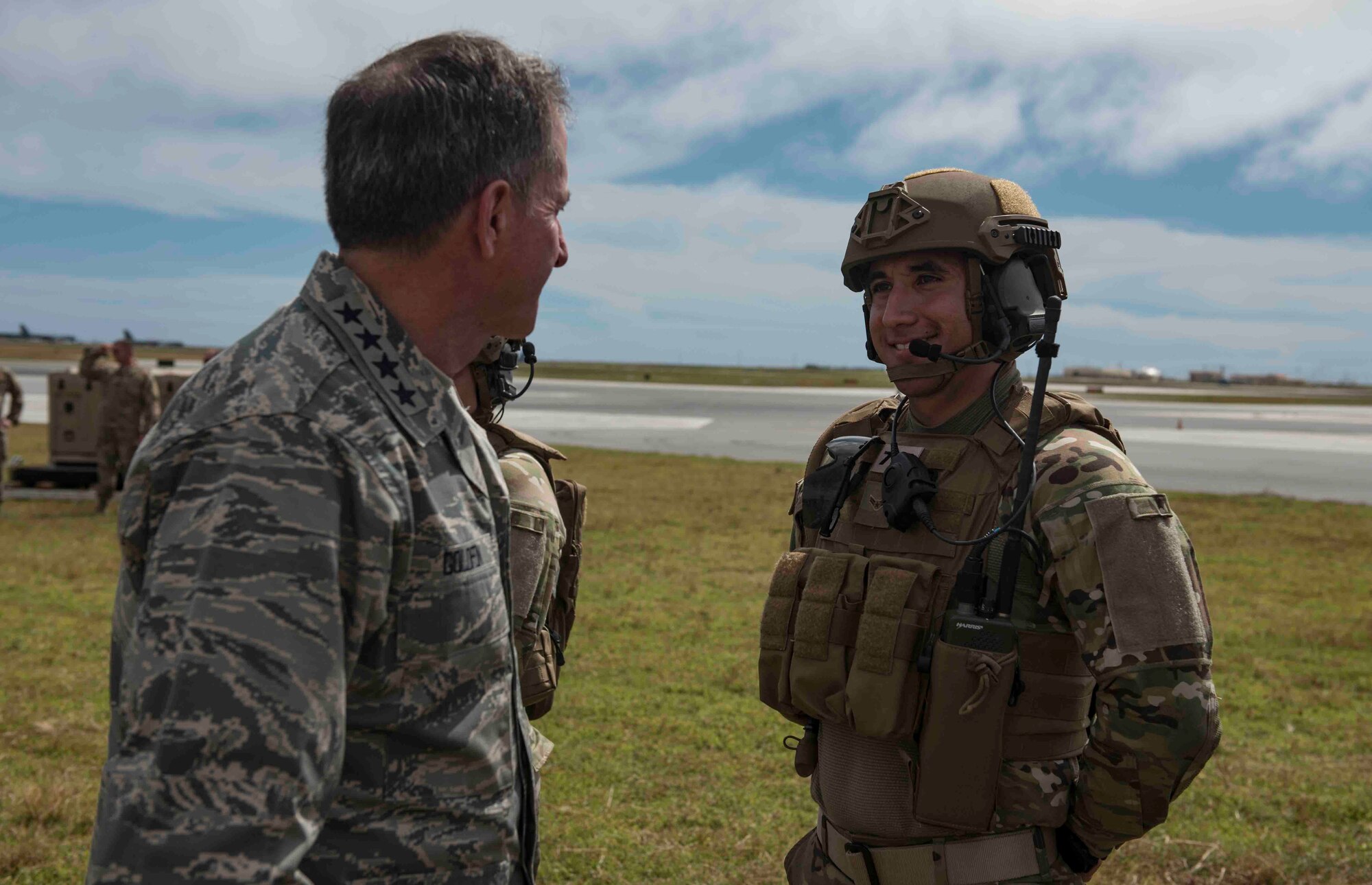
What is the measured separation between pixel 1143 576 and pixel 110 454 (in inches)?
597

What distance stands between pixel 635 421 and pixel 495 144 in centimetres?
3397

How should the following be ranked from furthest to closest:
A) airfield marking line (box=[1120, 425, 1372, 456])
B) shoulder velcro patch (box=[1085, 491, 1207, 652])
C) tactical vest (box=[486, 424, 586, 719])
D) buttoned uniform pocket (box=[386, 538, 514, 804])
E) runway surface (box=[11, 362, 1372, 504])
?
1. airfield marking line (box=[1120, 425, 1372, 456])
2. runway surface (box=[11, 362, 1372, 504])
3. tactical vest (box=[486, 424, 586, 719])
4. shoulder velcro patch (box=[1085, 491, 1207, 652])
5. buttoned uniform pocket (box=[386, 538, 514, 804])

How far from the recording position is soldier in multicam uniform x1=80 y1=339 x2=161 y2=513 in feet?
47.0

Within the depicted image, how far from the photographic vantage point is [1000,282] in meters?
2.72

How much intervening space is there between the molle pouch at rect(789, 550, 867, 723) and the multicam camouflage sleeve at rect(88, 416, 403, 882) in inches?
59.1

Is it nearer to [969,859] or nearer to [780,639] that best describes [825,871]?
[969,859]

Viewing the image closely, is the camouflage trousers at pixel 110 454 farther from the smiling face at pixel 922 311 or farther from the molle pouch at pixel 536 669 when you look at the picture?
the smiling face at pixel 922 311

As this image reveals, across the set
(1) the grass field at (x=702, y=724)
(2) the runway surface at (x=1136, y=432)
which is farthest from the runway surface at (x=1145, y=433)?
(1) the grass field at (x=702, y=724)

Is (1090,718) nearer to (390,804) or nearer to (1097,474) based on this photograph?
(1097,474)

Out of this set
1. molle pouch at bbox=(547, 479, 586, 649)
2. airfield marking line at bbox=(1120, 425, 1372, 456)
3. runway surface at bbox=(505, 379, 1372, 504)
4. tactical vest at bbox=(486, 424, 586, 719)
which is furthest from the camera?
airfield marking line at bbox=(1120, 425, 1372, 456)

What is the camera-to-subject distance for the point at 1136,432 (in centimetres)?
3459

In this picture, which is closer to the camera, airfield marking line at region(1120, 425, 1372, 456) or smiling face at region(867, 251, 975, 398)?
smiling face at region(867, 251, 975, 398)

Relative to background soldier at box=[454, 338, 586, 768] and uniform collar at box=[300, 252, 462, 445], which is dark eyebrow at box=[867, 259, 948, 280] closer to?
background soldier at box=[454, 338, 586, 768]

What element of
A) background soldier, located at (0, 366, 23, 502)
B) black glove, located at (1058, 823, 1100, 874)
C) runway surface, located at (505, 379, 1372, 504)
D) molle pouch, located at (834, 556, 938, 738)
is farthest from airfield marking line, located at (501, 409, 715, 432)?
black glove, located at (1058, 823, 1100, 874)
